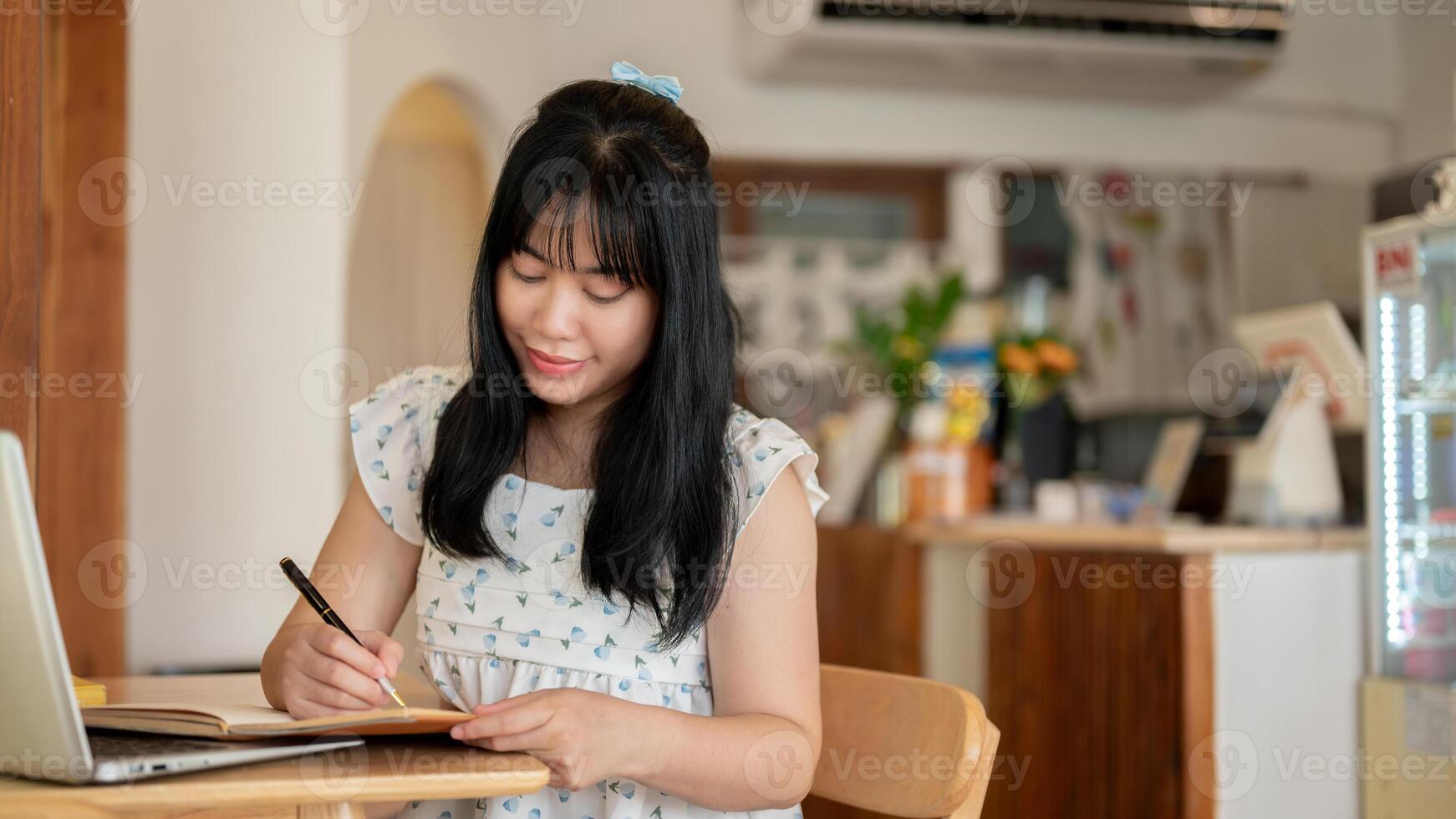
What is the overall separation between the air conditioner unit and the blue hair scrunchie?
3407 millimetres

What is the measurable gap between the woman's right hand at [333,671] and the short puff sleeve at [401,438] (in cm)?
29

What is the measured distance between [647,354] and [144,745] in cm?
56

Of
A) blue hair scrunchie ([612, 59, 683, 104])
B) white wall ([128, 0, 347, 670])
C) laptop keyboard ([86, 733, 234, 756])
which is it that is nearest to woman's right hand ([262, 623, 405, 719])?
laptop keyboard ([86, 733, 234, 756])

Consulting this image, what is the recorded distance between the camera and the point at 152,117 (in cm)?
273

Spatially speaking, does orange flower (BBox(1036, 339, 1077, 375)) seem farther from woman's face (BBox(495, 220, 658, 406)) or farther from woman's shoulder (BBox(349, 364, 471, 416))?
woman's face (BBox(495, 220, 658, 406))

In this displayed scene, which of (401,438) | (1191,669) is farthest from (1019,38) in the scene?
(401,438)

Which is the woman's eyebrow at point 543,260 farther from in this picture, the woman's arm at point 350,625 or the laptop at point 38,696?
the laptop at point 38,696

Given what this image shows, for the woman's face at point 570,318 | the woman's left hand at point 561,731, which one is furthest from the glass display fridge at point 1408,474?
the woman's left hand at point 561,731

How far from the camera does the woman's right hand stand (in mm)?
1018

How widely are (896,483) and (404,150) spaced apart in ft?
7.43

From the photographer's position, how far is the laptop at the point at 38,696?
2.52 ft

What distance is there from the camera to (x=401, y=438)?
1.41 meters

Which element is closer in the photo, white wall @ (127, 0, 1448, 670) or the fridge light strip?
the fridge light strip

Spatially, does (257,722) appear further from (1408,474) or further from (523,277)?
(1408,474)
